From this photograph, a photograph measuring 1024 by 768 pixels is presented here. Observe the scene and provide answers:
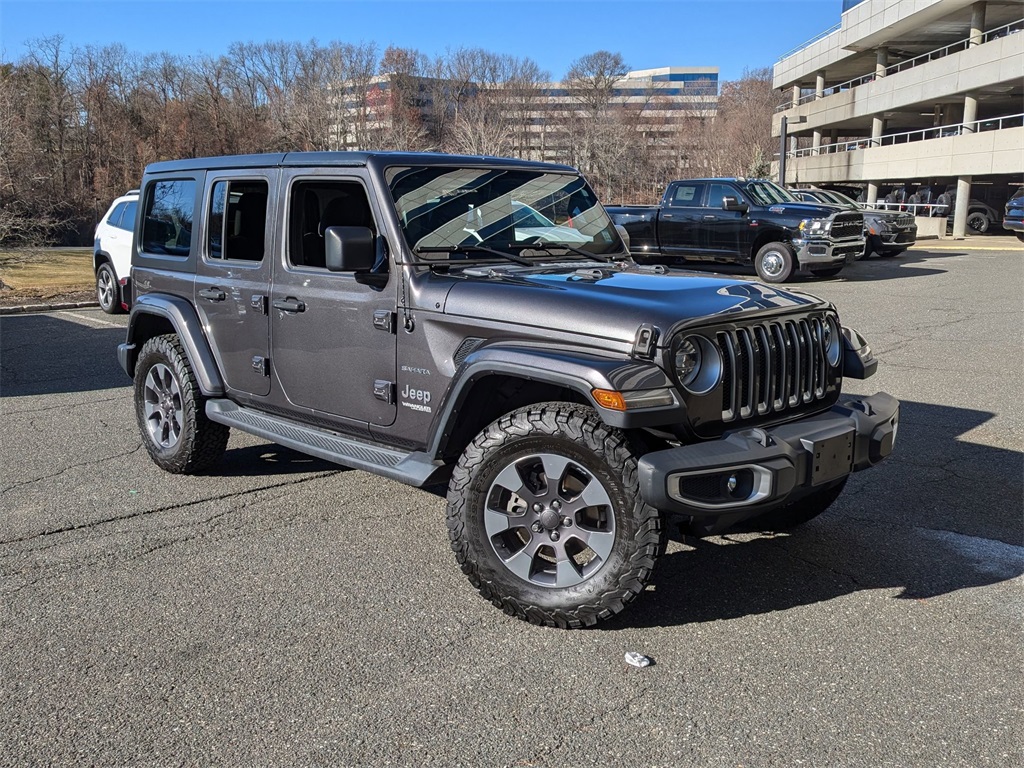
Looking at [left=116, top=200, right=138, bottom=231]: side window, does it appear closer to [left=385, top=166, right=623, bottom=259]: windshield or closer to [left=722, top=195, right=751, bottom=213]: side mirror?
[left=385, top=166, right=623, bottom=259]: windshield

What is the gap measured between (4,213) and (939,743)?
1875 centimetres

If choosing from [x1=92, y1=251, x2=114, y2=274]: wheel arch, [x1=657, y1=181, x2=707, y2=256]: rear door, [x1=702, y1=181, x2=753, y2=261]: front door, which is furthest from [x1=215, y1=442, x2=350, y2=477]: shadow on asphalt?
[x1=657, y1=181, x2=707, y2=256]: rear door

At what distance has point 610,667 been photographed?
3.36m

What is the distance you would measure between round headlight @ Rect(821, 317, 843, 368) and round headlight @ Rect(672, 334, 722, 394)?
0.89 meters

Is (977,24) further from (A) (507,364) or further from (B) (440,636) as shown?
(B) (440,636)

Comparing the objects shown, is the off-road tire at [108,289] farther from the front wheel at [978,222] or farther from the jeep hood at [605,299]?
the front wheel at [978,222]

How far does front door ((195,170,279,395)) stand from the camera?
498 cm

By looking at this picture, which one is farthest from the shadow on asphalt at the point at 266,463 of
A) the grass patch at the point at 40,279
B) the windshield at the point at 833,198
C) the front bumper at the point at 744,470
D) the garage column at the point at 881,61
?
the garage column at the point at 881,61

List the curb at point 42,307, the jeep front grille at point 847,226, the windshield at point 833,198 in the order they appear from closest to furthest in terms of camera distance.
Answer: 1. the curb at point 42,307
2. the jeep front grille at point 847,226
3. the windshield at point 833,198

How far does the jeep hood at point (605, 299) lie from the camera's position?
11.7 feet

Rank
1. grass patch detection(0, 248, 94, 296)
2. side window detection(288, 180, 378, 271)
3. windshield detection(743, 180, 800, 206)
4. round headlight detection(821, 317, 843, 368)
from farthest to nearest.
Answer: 1. windshield detection(743, 180, 800, 206)
2. grass patch detection(0, 248, 94, 296)
3. side window detection(288, 180, 378, 271)
4. round headlight detection(821, 317, 843, 368)

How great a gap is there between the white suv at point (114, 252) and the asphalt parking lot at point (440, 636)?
8.22m

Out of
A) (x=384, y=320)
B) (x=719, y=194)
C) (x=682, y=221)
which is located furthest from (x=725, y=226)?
(x=384, y=320)

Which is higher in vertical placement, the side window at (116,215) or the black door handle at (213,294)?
the side window at (116,215)
